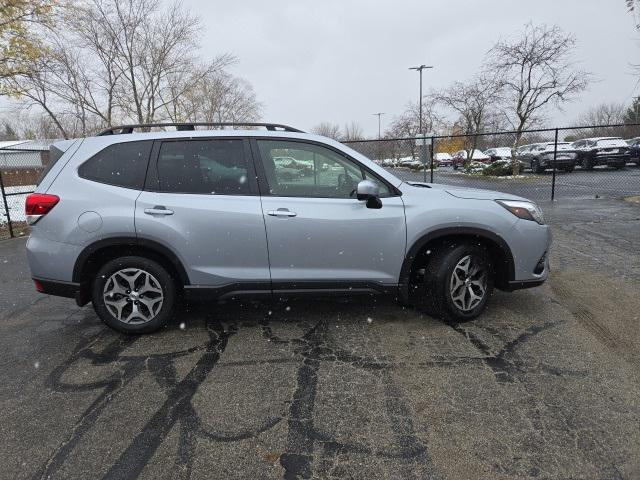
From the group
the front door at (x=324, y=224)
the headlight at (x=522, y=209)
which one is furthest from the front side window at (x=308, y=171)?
the headlight at (x=522, y=209)

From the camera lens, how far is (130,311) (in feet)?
11.9

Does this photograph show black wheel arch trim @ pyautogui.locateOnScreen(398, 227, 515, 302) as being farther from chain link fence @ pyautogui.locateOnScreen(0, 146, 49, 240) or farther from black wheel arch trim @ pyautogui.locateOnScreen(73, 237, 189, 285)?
chain link fence @ pyautogui.locateOnScreen(0, 146, 49, 240)

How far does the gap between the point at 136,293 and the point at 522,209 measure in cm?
343

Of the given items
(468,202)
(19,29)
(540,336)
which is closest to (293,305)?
(468,202)

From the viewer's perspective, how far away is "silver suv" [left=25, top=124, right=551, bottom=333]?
135 inches

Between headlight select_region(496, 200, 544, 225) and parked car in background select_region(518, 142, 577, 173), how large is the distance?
1808cm

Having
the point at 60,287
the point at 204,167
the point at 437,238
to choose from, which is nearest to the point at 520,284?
the point at 437,238

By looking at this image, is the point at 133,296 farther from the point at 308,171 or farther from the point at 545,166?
the point at 545,166

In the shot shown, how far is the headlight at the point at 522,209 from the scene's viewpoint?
12.1ft

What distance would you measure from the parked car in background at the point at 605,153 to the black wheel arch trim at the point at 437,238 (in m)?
22.2

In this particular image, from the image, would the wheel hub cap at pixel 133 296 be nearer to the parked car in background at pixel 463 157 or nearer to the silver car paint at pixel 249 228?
the silver car paint at pixel 249 228

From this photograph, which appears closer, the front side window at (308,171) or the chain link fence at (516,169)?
the front side window at (308,171)

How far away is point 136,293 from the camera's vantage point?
3.57 m

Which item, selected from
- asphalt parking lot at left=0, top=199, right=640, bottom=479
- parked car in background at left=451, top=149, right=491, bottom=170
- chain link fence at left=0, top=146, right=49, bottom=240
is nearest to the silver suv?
asphalt parking lot at left=0, top=199, right=640, bottom=479
